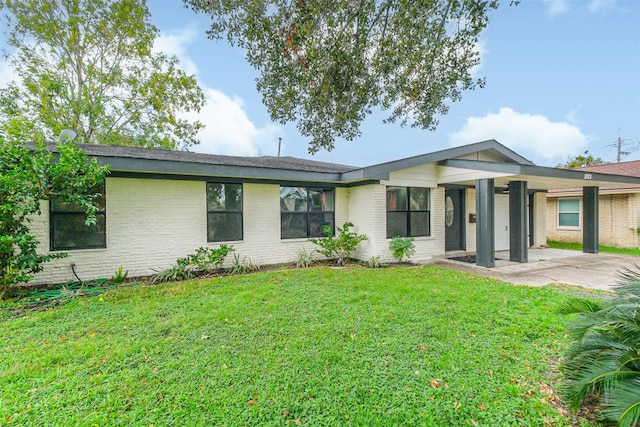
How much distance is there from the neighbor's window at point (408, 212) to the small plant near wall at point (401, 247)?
1.64 ft

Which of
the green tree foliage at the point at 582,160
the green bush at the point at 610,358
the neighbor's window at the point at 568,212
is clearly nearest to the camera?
the green bush at the point at 610,358

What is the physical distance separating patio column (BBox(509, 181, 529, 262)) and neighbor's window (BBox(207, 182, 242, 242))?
826 cm

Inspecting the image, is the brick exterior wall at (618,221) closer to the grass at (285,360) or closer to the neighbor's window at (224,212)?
the grass at (285,360)

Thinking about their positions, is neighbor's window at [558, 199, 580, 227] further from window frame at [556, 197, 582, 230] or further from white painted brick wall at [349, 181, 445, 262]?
white painted brick wall at [349, 181, 445, 262]

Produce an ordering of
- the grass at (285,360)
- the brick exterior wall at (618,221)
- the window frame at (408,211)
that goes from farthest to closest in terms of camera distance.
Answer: the brick exterior wall at (618,221) < the window frame at (408,211) < the grass at (285,360)

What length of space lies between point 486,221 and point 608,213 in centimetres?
959

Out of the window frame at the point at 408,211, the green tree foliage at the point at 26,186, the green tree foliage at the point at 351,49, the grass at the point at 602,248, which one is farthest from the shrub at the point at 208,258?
the grass at the point at 602,248

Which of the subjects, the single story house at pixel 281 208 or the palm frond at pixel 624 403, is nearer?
the palm frond at pixel 624 403

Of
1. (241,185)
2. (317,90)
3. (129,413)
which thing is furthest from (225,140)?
(129,413)

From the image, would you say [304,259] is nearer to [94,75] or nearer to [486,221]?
[486,221]

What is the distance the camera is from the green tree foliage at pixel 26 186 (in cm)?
496

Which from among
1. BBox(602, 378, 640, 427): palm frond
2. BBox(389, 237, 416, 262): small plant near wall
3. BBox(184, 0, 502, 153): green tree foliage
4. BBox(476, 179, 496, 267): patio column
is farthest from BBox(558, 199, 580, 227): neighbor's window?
BBox(602, 378, 640, 427): palm frond

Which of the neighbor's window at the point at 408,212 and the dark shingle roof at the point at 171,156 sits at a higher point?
the dark shingle roof at the point at 171,156

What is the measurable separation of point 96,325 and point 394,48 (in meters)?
6.67
